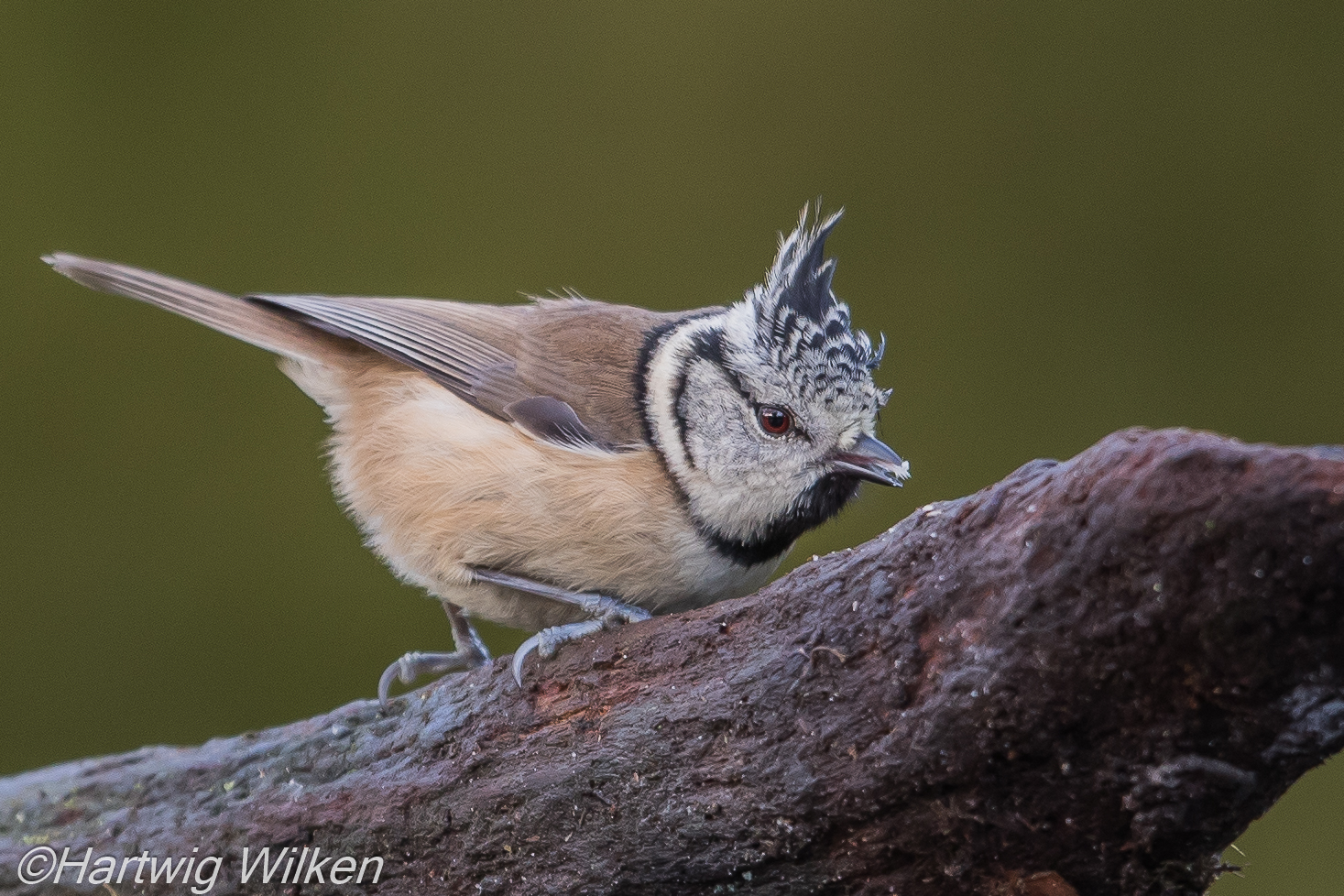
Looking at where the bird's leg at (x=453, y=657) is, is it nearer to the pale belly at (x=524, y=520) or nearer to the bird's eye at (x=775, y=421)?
the pale belly at (x=524, y=520)

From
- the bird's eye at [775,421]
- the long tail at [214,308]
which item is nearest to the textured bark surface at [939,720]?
the bird's eye at [775,421]

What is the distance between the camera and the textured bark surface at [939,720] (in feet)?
3.83

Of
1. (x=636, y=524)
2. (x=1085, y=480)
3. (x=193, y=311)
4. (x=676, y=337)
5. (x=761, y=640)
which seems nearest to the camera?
(x=1085, y=480)

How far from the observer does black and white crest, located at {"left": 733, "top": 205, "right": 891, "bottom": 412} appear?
229 centimetres

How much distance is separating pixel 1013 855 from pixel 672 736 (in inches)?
19.8

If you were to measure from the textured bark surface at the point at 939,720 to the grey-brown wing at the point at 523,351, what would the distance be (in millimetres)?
607

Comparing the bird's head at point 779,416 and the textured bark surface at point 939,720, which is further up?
the bird's head at point 779,416

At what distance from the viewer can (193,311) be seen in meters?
2.75

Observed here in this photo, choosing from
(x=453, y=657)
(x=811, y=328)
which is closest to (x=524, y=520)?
(x=453, y=657)

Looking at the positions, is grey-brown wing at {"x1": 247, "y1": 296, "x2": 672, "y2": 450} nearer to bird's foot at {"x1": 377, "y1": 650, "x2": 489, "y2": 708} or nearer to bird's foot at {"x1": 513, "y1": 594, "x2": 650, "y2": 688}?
bird's foot at {"x1": 513, "y1": 594, "x2": 650, "y2": 688}

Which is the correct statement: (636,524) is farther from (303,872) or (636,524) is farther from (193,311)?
(193,311)

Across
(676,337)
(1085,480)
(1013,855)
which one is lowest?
(1013,855)

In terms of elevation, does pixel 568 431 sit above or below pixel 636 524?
above

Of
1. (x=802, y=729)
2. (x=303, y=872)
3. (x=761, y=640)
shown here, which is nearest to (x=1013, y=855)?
(x=802, y=729)
